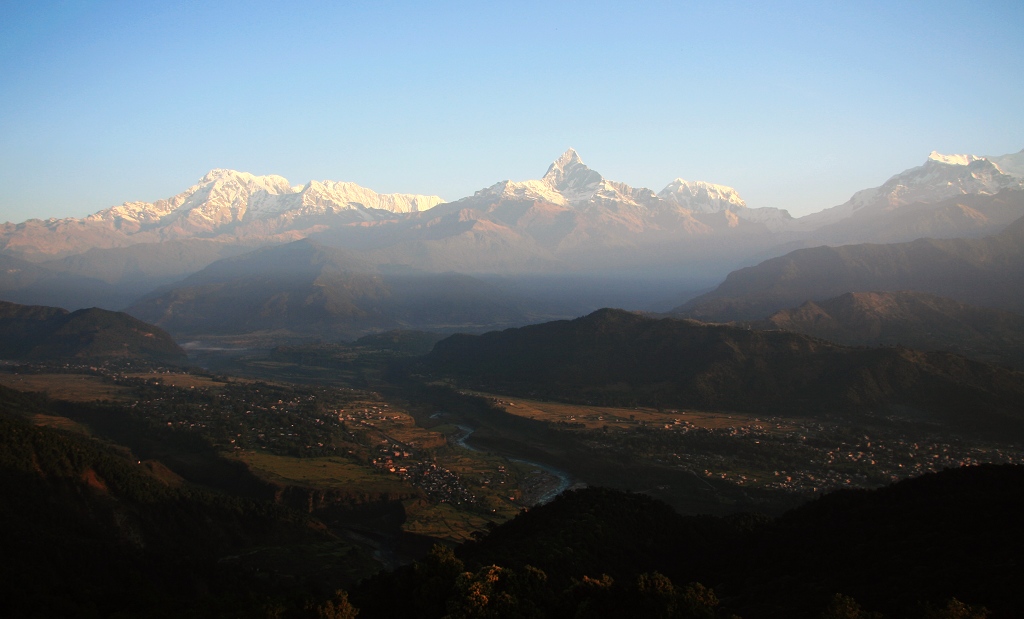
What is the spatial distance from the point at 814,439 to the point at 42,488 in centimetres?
8842

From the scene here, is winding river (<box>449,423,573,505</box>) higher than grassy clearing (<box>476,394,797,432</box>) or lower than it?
lower

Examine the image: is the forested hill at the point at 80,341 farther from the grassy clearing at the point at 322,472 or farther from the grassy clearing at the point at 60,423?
the grassy clearing at the point at 322,472

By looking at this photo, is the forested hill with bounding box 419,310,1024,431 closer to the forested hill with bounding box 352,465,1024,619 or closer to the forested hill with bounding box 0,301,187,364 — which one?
the forested hill with bounding box 352,465,1024,619

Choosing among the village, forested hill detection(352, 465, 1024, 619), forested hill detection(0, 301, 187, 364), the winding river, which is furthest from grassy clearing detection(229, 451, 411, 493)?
forested hill detection(0, 301, 187, 364)

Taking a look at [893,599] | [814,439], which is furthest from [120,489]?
[814,439]

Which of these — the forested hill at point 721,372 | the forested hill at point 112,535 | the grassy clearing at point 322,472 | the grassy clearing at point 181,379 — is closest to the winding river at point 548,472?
the grassy clearing at point 322,472

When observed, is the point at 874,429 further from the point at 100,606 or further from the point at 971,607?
the point at 100,606

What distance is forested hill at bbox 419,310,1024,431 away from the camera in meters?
116

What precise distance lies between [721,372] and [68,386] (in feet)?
368

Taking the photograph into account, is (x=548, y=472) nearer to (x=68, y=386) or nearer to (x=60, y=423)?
(x=60, y=423)

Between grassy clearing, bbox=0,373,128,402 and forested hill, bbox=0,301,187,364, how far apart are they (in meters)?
32.5

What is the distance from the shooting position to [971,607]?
3231 centimetres

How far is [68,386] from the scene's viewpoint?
130 meters

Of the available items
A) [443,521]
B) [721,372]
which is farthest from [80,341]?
[721,372]
